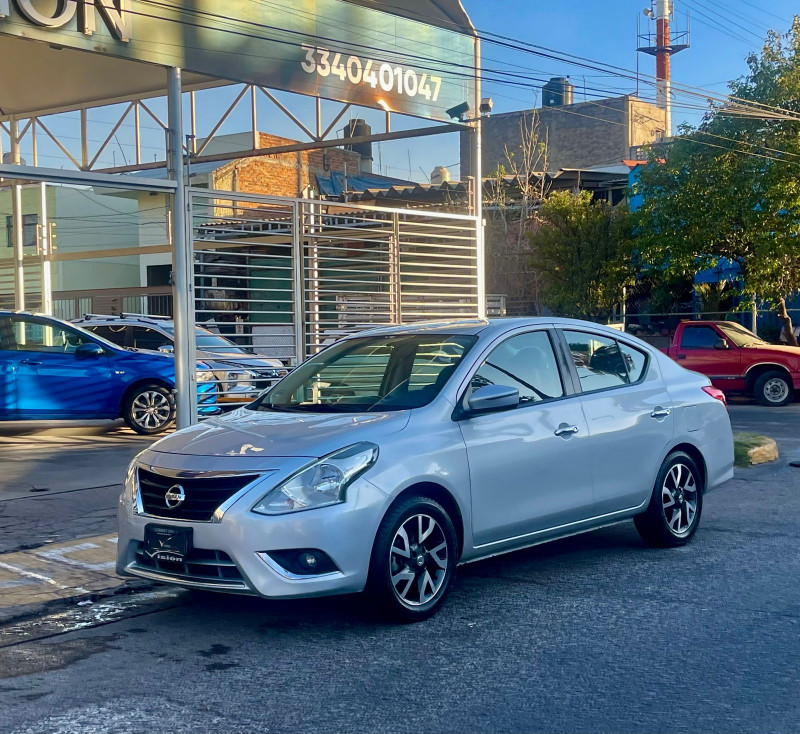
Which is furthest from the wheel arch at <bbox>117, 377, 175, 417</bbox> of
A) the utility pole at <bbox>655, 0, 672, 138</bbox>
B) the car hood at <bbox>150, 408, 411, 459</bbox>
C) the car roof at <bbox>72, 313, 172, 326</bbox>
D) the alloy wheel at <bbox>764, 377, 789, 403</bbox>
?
the utility pole at <bbox>655, 0, 672, 138</bbox>

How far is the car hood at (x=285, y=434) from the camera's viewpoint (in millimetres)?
5598

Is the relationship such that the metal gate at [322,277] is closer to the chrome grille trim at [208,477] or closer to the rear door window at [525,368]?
the rear door window at [525,368]

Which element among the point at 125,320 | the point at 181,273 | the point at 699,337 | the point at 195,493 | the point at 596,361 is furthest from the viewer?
the point at 699,337

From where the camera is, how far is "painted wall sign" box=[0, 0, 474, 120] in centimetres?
1005

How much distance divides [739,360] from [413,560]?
1699 centimetres

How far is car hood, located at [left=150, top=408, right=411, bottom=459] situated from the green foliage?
62.0 feet

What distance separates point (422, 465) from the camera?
5734mm

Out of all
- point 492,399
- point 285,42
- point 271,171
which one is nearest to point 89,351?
point 285,42

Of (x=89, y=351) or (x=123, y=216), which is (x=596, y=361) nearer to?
(x=89, y=351)

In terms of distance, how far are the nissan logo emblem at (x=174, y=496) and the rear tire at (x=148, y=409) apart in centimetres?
942

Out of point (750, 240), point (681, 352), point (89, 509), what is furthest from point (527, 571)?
point (750, 240)

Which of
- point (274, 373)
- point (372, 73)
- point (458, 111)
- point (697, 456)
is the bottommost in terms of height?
point (697, 456)

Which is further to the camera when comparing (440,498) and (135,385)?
(135,385)

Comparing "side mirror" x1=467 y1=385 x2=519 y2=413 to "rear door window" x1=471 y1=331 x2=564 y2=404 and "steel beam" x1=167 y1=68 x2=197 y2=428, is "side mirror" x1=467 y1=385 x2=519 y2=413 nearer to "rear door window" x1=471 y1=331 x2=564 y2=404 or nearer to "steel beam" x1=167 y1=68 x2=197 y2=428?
"rear door window" x1=471 y1=331 x2=564 y2=404
